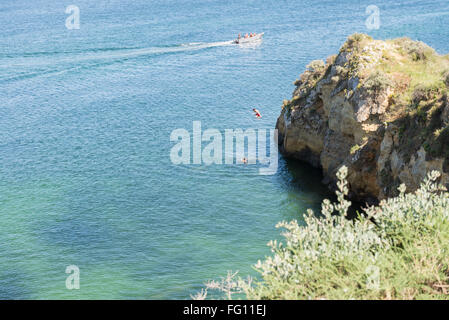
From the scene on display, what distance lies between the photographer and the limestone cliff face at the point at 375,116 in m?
27.5

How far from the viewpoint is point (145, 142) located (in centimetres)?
4738

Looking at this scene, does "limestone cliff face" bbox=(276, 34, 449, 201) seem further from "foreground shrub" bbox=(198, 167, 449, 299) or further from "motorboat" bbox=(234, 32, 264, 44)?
"motorboat" bbox=(234, 32, 264, 44)

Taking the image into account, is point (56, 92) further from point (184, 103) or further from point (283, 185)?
A: point (283, 185)

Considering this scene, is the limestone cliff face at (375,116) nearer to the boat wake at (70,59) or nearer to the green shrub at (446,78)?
the green shrub at (446,78)

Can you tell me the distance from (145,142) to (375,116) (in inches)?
855

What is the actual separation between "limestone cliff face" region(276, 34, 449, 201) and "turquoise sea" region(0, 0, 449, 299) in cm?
291

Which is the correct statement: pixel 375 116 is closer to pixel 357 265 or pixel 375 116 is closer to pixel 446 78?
pixel 446 78

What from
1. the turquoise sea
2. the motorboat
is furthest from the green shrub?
the motorboat

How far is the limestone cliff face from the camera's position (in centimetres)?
2753

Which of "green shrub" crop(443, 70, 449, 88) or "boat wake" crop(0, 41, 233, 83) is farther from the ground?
"boat wake" crop(0, 41, 233, 83)

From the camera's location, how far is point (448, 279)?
46.1ft

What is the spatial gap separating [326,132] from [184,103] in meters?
21.5

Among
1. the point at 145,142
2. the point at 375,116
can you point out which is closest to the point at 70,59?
the point at 145,142
